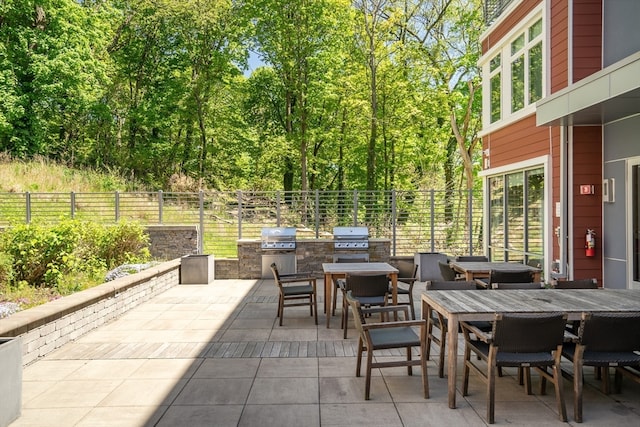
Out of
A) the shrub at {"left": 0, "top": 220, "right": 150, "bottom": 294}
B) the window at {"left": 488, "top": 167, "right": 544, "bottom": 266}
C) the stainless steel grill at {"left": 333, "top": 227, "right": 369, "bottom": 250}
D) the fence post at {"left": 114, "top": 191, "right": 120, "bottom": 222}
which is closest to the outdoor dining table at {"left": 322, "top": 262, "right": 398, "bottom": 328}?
the window at {"left": 488, "top": 167, "right": 544, "bottom": 266}

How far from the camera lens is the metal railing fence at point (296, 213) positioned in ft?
42.5

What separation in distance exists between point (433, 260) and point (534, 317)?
26.9ft

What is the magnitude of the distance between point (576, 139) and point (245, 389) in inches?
245

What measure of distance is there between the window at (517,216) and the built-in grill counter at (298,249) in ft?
8.85

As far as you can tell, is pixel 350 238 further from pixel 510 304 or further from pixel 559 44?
pixel 510 304

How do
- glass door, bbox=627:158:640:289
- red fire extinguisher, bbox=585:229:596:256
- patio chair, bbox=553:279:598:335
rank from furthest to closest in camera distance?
red fire extinguisher, bbox=585:229:596:256, glass door, bbox=627:158:640:289, patio chair, bbox=553:279:598:335

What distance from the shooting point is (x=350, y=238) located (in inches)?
480

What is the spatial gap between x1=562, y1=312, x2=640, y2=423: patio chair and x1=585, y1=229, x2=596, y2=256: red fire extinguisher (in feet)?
13.7

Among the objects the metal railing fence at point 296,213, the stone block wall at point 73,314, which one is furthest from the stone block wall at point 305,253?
the stone block wall at point 73,314

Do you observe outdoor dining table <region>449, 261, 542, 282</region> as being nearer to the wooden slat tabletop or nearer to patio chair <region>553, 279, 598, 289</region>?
patio chair <region>553, 279, 598, 289</region>

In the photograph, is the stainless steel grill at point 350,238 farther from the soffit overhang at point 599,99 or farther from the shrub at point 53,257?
the soffit overhang at point 599,99

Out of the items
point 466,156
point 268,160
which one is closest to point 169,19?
point 268,160

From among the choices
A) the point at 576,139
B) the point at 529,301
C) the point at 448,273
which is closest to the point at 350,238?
the point at 448,273

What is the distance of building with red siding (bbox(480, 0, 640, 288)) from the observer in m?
6.77
